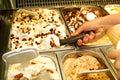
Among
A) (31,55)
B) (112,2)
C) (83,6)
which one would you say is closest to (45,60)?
(31,55)

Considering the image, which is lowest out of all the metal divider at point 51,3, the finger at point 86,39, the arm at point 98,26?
the finger at point 86,39

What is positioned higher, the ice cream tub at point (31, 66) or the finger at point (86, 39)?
the finger at point (86, 39)

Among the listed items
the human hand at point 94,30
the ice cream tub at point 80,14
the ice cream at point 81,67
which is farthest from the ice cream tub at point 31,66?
the ice cream tub at point 80,14

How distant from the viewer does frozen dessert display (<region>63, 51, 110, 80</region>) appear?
5.08ft

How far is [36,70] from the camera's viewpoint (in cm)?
153

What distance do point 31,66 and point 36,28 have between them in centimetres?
59

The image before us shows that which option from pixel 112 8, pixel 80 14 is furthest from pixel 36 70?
pixel 112 8

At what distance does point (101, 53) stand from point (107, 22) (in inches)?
9.5

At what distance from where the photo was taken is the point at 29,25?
2129 mm

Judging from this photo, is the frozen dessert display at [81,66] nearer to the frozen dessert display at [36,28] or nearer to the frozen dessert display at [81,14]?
the frozen dessert display at [36,28]

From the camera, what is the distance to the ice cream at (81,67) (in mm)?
1546

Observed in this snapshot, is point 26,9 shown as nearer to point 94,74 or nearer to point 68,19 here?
point 68,19

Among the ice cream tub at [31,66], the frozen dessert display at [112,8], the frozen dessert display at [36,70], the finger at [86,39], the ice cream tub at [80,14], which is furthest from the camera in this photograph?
the frozen dessert display at [112,8]

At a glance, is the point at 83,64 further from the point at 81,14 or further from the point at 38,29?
the point at 81,14
